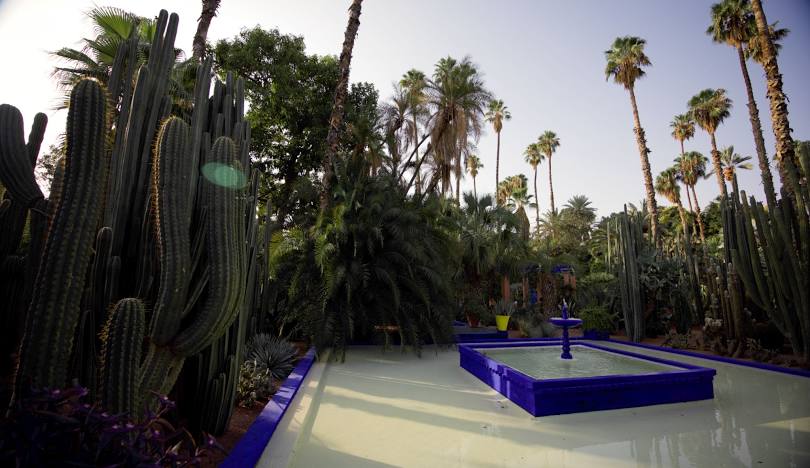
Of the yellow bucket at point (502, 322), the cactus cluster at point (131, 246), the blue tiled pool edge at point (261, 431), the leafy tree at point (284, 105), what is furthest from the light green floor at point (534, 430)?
the leafy tree at point (284, 105)

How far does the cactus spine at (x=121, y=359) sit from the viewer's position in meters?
2.09

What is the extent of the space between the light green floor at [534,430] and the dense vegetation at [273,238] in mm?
1215

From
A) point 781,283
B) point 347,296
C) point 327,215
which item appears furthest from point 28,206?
point 781,283

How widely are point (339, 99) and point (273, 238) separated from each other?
419cm

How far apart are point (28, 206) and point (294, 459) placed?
9.52 feet

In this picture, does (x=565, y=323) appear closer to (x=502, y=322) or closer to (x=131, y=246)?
A: (x=502, y=322)

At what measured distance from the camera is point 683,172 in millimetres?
31219

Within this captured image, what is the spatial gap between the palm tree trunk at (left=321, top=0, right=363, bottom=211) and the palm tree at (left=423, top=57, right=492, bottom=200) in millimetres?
5440

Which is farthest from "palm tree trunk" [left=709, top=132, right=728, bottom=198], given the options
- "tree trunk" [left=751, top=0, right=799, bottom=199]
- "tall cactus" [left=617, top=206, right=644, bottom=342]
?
"tall cactus" [left=617, top=206, right=644, bottom=342]

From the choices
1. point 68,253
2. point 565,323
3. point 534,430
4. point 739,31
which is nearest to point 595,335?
point 565,323

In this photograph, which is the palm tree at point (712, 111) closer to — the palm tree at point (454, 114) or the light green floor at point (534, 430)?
the palm tree at point (454, 114)

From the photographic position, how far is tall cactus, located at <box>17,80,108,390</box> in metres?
1.93

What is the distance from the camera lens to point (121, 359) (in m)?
2.11

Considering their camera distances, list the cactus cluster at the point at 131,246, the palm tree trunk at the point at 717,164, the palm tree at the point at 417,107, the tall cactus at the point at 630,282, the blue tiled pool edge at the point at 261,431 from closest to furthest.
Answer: the cactus cluster at the point at 131,246 < the blue tiled pool edge at the point at 261,431 < the tall cactus at the point at 630,282 < the palm tree at the point at 417,107 < the palm tree trunk at the point at 717,164
